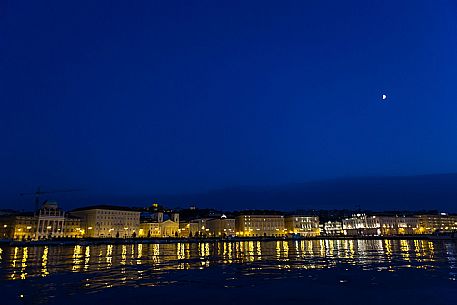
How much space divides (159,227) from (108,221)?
23.5 m

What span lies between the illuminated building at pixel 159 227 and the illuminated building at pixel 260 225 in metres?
28.0

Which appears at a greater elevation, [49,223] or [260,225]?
[260,225]

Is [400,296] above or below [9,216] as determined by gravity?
below

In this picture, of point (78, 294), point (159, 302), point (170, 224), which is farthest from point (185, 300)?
point (170, 224)

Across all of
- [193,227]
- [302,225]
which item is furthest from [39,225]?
[302,225]

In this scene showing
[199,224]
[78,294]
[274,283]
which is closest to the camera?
[78,294]

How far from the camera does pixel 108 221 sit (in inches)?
5969

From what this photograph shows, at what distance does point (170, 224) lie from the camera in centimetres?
17250

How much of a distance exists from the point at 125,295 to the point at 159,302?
7.63 feet

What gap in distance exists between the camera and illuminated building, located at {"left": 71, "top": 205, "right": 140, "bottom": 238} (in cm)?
14838

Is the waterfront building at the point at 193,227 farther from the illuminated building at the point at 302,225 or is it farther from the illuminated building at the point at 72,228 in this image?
the illuminated building at the point at 72,228

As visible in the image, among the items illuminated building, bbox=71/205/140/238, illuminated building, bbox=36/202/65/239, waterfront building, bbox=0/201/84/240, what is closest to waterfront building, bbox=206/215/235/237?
illuminated building, bbox=71/205/140/238

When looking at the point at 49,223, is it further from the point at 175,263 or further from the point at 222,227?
the point at 175,263

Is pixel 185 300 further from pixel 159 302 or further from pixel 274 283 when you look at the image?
pixel 274 283
